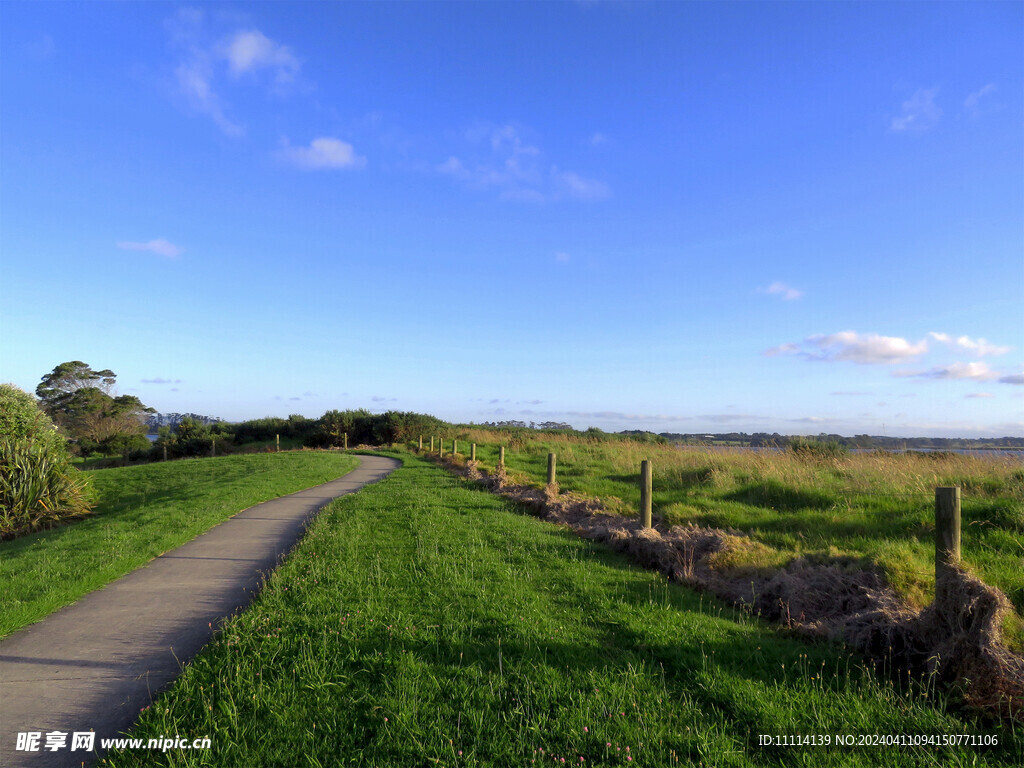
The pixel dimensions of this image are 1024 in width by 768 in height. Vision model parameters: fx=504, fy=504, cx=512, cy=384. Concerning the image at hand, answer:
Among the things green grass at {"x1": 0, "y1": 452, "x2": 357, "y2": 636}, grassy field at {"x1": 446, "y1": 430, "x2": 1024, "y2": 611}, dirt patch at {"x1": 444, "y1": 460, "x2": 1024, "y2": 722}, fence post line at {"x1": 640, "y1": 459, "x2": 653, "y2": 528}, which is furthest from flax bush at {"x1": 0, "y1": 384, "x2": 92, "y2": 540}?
fence post line at {"x1": 640, "y1": 459, "x2": 653, "y2": 528}

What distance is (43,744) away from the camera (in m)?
3.46

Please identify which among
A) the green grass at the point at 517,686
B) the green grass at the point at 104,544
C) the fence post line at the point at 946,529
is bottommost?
the green grass at the point at 104,544

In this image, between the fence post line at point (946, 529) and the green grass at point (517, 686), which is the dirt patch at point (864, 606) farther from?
the green grass at point (517, 686)

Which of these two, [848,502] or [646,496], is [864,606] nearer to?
[646,496]

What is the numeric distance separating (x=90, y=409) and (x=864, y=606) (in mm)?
72817

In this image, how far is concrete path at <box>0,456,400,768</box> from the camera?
3695 millimetres

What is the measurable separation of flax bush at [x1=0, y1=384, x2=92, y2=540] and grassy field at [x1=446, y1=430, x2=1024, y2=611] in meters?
13.6

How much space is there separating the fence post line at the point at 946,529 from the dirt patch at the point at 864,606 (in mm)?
140

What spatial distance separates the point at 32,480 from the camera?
13.7m

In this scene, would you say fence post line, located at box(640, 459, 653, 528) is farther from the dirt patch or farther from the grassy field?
the grassy field

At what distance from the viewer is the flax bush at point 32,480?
520 inches

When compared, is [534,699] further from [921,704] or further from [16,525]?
[16,525]

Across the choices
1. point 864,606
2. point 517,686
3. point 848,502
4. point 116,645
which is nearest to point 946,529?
point 864,606

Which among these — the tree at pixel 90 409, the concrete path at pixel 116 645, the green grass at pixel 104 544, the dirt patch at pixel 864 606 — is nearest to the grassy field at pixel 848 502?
the dirt patch at pixel 864 606
